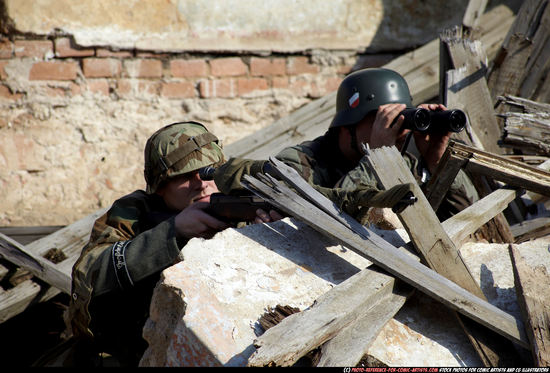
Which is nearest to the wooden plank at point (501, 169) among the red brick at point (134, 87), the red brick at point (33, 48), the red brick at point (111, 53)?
the red brick at point (134, 87)

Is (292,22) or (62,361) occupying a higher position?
(292,22)

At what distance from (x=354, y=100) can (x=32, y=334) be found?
9.44 ft

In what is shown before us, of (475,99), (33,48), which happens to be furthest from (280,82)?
(33,48)

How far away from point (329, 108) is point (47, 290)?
2354mm

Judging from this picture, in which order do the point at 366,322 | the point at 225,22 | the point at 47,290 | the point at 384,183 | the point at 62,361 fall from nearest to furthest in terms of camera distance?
the point at 366,322 → the point at 384,183 → the point at 62,361 → the point at 47,290 → the point at 225,22

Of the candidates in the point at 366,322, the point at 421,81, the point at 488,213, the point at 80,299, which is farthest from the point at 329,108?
the point at 366,322

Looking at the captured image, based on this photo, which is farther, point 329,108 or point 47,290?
point 329,108

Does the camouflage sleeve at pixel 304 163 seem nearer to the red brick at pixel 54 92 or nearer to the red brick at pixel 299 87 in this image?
the red brick at pixel 299 87

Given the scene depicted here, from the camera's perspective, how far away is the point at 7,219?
13.3ft

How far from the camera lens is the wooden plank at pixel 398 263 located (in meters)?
1.70

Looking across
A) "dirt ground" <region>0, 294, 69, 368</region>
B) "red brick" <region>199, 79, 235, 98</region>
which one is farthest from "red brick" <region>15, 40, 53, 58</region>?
"dirt ground" <region>0, 294, 69, 368</region>

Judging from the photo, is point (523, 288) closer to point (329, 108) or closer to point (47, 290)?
point (329, 108)

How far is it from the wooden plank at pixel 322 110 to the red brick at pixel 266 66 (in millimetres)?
460

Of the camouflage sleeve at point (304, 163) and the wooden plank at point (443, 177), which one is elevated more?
the wooden plank at point (443, 177)
